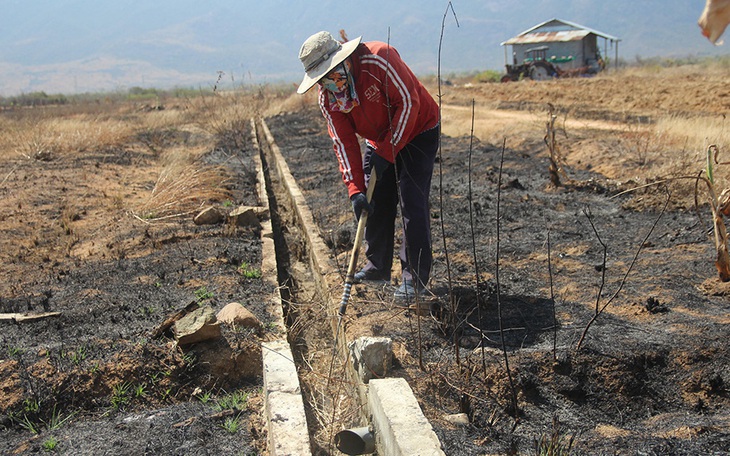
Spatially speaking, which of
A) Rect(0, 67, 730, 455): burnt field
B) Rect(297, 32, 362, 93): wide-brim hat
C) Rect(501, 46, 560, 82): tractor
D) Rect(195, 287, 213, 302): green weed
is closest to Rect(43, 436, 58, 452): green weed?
Rect(0, 67, 730, 455): burnt field

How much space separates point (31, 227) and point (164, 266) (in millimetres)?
2782

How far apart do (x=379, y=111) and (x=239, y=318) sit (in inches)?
63.5

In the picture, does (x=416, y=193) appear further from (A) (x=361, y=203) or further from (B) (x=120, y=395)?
(B) (x=120, y=395)

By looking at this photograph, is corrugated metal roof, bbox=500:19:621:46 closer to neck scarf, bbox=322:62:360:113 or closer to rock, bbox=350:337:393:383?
neck scarf, bbox=322:62:360:113

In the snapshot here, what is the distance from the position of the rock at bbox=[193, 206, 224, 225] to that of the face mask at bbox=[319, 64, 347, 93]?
3608 millimetres

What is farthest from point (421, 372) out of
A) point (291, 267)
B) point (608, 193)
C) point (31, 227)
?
point (31, 227)

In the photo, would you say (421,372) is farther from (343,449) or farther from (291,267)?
(291,267)

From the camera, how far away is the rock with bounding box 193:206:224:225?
7609 mm

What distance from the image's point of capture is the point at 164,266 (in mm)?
6016

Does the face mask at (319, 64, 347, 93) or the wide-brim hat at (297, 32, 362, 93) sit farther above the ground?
the wide-brim hat at (297, 32, 362, 93)

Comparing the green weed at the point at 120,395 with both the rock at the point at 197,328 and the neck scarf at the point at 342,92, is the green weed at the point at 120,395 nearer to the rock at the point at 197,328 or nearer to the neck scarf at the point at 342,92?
the rock at the point at 197,328

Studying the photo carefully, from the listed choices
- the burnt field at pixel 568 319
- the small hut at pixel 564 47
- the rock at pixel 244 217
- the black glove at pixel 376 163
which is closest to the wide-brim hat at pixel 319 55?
the black glove at pixel 376 163

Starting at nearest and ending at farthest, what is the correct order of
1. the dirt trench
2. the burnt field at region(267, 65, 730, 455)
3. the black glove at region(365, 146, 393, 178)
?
the burnt field at region(267, 65, 730, 455), the dirt trench, the black glove at region(365, 146, 393, 178)

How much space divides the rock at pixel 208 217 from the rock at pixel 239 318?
3.14 meters
